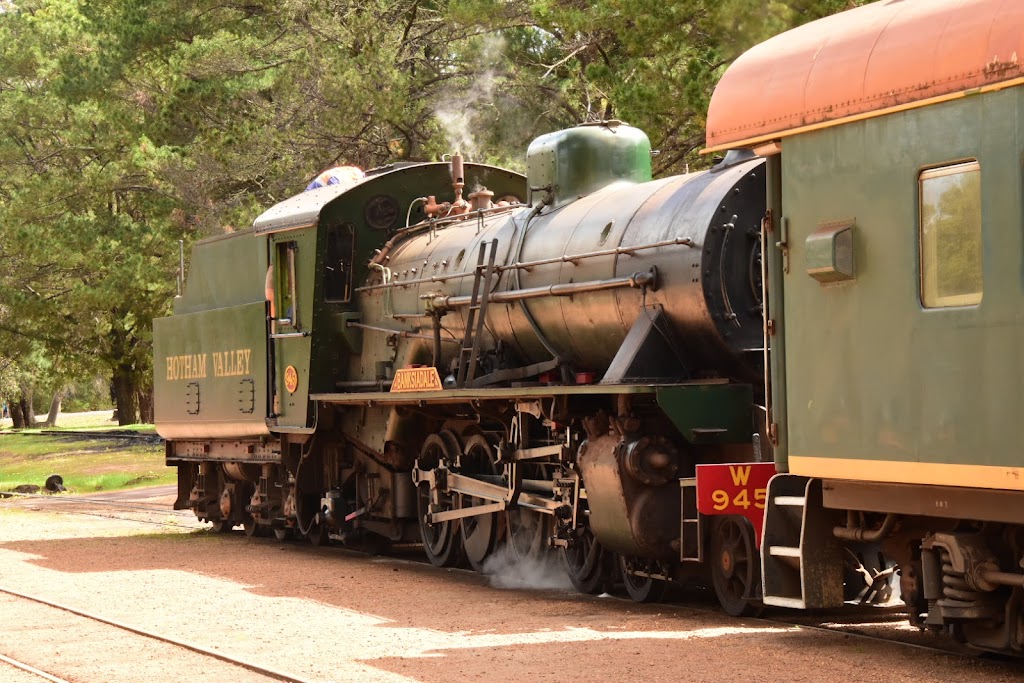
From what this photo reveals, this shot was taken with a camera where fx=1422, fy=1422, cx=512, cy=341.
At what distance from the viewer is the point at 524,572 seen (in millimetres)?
11602

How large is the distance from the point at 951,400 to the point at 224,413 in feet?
34.8

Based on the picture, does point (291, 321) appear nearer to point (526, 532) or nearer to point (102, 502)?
point (526, 532)

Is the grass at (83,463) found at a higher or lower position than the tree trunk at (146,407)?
lower

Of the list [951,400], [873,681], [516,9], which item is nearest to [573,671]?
[873,681]

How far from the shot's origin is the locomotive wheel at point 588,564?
1056 cm

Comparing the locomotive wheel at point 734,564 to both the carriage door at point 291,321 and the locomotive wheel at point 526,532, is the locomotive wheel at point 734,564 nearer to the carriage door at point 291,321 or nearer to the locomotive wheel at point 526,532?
the locomotive wheel at point 526,532

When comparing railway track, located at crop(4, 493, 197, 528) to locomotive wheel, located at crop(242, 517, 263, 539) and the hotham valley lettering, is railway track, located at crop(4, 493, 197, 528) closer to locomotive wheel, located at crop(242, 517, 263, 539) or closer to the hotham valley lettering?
locomotive wheel, located at crop(242, 517, 263, 539)

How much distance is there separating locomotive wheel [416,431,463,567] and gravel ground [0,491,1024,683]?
0.72ft

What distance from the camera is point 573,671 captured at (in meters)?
7.45

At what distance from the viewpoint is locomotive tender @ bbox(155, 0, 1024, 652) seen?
21.2 feet

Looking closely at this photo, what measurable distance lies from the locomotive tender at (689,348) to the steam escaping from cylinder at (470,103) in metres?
7.67

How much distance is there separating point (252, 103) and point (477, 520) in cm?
1671

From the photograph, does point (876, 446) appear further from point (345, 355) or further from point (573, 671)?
point (345, 355)

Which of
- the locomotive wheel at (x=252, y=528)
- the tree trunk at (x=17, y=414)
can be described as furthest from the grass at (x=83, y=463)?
the tree trunk at (x=17, y=414)
